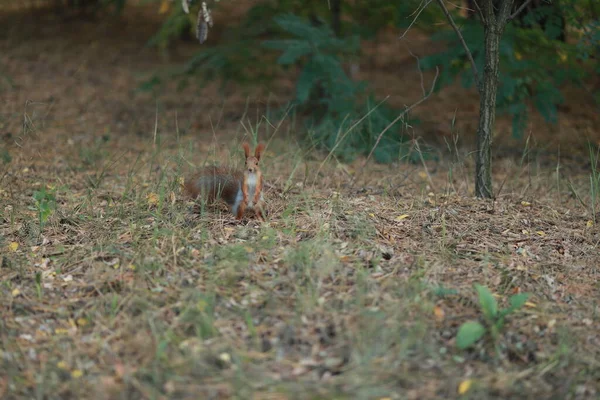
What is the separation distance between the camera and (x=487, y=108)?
4.86 metres

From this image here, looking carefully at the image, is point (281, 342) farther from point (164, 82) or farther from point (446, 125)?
point (164, 82)

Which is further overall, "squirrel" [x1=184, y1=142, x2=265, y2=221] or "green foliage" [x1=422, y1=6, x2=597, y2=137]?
"green foliage" [x1=422, y1=6, x2=597, y2=137]

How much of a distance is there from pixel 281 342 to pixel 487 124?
2.45 m

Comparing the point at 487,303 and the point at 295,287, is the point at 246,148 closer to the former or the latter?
the point at 295,287

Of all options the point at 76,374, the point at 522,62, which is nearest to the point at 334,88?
the point at 522,62

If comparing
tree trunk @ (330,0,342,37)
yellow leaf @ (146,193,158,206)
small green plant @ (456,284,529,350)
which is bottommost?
small green plant @ (456,284,529,350)

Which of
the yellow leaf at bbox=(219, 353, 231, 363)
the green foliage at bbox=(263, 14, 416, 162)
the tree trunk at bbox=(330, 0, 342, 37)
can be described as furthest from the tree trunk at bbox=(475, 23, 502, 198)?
the tree trunk at bbox=(330, 0, 342, 37)

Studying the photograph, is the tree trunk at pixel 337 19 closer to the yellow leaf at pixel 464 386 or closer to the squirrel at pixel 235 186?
the squirrel at pixel 235 186

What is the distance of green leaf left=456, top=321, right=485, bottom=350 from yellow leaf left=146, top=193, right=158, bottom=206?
2321 millimetres

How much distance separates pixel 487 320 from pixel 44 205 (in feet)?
9.56

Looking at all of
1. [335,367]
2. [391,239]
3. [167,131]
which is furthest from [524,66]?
[335,367]

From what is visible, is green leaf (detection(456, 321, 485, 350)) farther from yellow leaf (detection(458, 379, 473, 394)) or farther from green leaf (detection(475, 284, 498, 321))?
yellow leaf (detection(458, 379, 473, 394))

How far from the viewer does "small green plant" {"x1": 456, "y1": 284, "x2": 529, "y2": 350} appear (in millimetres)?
3309

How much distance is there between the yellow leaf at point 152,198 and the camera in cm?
470
